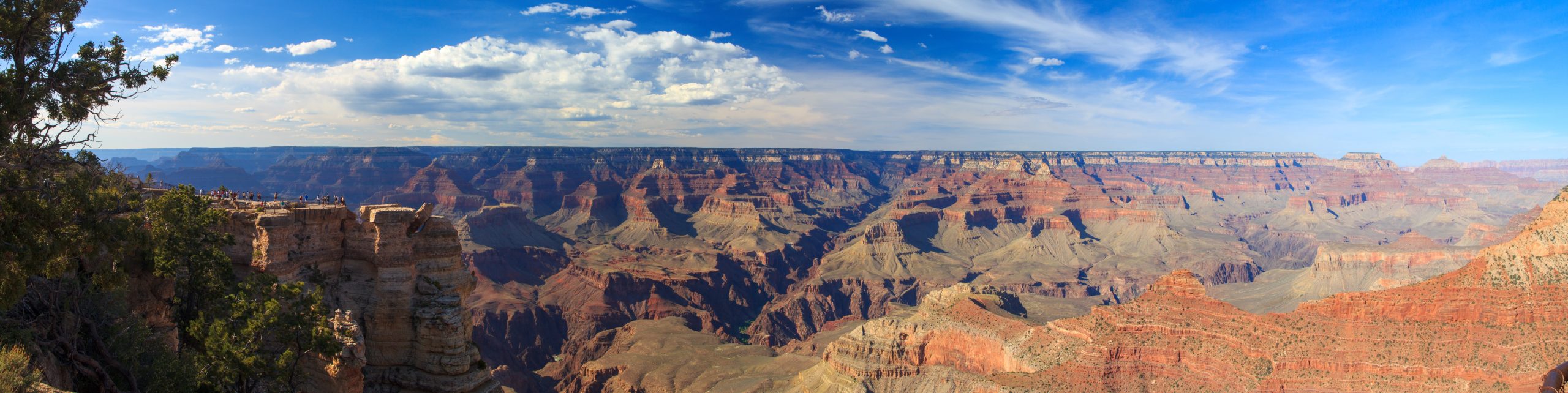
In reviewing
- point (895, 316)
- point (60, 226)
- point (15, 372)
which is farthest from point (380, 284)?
point (895, 316)

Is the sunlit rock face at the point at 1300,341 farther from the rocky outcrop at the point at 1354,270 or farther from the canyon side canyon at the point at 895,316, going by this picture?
the rocky outcrop at the point at 1354,270

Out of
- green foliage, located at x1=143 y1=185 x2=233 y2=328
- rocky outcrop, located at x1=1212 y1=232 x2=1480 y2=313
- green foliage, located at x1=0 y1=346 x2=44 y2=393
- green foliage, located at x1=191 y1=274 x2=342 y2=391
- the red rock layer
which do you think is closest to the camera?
green foliage, located at x1=0 y1=346 x2=44 y2=393

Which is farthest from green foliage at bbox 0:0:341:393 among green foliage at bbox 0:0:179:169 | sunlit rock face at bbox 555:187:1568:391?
sunlit rock face at bbox 555:187:1568:391

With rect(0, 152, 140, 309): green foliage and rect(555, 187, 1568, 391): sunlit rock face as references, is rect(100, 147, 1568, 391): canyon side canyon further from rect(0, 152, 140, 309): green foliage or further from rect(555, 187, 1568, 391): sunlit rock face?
rect(0, 152, 140, 309): green foliage

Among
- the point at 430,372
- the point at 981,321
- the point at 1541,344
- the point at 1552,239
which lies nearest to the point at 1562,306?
the point at 1541,344

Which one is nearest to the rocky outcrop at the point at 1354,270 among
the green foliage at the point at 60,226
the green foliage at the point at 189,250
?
the green foliage at the point at 189,250
